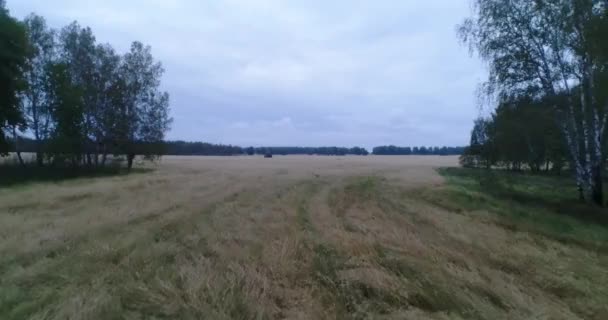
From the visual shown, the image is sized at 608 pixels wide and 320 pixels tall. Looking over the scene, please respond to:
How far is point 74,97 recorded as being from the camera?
23094 millimetres

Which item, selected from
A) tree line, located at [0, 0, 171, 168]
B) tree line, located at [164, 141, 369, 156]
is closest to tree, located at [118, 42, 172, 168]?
tree line, located at [0, 0, 171, 168]

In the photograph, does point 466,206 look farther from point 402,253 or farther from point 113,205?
point 113,205

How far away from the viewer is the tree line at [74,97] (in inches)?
770

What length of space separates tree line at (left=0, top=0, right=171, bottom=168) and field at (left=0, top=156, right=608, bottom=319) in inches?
535

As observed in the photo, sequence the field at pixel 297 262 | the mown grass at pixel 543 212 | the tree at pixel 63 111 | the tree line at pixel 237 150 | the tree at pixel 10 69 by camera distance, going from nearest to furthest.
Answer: the field at pixel 297 262, the mown grass at pixel 543 212, the tree at pixel 10 69, the tree at pixel 63 111, the tree line at pixel 237 150

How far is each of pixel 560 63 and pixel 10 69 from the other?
28.5 m

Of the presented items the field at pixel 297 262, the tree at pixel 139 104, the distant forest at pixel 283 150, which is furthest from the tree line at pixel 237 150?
the field at pixel 297 262

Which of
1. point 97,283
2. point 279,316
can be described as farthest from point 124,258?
point 279,316

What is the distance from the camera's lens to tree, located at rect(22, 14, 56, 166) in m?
23.0

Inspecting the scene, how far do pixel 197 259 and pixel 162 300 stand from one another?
1.54 meters

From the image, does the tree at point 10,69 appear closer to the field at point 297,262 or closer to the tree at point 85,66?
the tree at point 85,66

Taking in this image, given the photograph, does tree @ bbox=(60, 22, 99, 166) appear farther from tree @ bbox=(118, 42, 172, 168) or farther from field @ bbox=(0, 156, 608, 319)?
field @ bbox=(0, 156, 608, 319)

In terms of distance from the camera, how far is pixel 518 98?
1409 cm

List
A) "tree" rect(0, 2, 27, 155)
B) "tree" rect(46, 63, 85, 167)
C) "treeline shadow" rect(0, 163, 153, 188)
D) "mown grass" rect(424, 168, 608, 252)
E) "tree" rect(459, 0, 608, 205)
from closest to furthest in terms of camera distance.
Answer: "mown grass" rect(424, 168, 608, 252), "tree" rect(459, 0, 608, 205), "tree" rect(0, 2, 27, 155), "treeline shadow" rect(0, 163, 153, 188), "tree" rect(46, 63, 85, 167)
